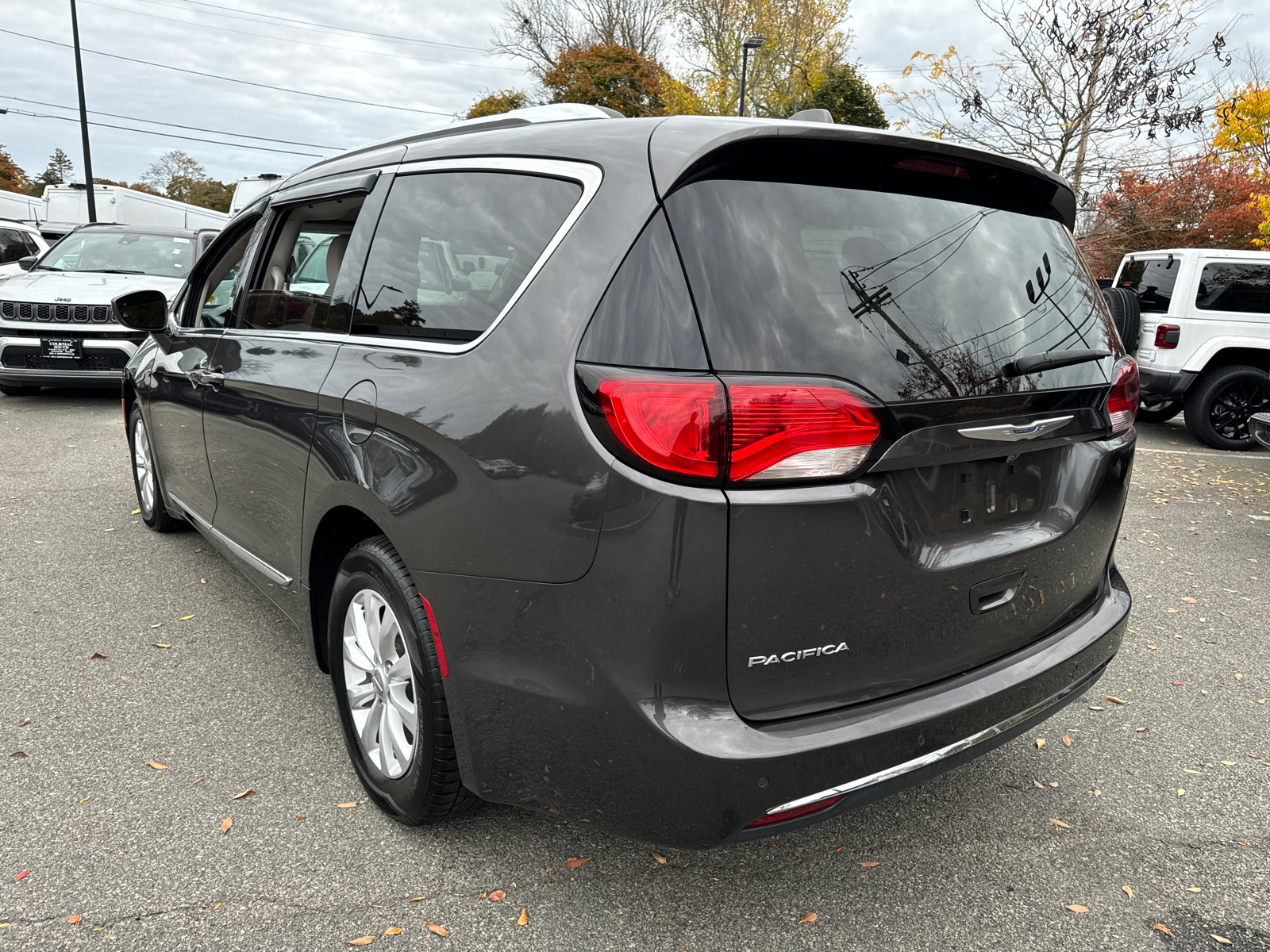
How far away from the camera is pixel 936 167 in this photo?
213 centimetres

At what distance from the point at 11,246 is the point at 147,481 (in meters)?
11.9

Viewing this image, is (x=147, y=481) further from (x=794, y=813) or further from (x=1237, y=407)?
(x=1237, y=407)

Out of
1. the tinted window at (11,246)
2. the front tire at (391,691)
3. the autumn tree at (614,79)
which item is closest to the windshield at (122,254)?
the tinted window at (11,246)

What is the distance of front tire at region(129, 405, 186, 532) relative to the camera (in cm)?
487

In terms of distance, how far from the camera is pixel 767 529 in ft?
5.71

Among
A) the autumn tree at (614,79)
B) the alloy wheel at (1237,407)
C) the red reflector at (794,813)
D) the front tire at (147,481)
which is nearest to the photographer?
the red reflector at (794,813)

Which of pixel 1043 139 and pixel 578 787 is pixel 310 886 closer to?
pixel 578 787

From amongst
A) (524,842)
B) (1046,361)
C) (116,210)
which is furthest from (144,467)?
(116,210)

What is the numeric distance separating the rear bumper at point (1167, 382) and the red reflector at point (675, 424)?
31.3 feet

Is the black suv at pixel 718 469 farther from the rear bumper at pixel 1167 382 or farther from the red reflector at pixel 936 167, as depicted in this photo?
the rear bumper at pixel 1167 382

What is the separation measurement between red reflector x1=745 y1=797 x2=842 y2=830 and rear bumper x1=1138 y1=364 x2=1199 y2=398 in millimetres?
9387

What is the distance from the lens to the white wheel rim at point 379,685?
2424 mm

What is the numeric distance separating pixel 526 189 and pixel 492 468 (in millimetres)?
723

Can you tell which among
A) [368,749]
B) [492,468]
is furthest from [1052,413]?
[368,749]
